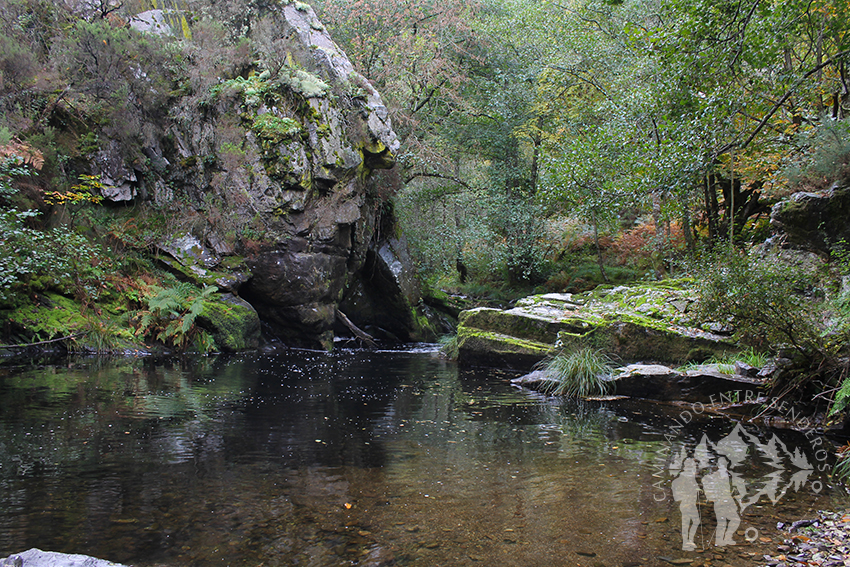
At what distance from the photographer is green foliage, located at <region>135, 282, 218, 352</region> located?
12547 millimetres

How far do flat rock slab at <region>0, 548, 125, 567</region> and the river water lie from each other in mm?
519

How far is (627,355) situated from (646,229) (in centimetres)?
970

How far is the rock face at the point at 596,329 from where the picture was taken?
9.90 m

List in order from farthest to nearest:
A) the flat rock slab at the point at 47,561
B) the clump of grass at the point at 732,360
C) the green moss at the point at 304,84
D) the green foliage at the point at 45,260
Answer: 1. the green moss at the point at 304,84
2. the green foliage at the point at 45,260
3. the clump of grass at the point at 732,360
4. the flat rock slab at the point at 47,561

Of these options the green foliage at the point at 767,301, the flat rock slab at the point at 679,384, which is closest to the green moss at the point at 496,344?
the flat rock slab at the point at 679,384

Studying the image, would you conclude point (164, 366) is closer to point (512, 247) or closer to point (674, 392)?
point (674, 392)

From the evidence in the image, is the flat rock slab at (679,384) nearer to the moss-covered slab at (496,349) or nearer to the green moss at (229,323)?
the moss-covered slab at (496,349)

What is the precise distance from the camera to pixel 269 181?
49.1ft

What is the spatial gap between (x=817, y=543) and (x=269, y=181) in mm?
14281

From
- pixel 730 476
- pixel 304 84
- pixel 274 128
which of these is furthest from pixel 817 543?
pixel 304 84

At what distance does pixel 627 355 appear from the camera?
10.4 metres

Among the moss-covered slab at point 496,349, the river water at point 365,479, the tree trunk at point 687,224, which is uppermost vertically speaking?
the tree trunk at point 687,224

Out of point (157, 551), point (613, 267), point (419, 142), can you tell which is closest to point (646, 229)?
point (613, 267)

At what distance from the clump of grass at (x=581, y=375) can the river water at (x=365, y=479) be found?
91 cm
